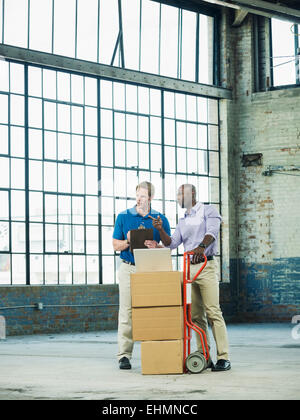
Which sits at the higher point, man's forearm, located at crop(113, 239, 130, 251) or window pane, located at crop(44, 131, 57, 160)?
window pane, located at crop(44, 131, 57, 160)

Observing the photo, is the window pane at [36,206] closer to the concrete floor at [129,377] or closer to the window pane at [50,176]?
the window pane at [50,176]

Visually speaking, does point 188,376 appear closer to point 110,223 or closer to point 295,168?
point 110,223

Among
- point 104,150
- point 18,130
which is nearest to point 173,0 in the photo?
point 104,150

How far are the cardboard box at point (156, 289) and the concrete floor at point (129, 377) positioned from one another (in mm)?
595

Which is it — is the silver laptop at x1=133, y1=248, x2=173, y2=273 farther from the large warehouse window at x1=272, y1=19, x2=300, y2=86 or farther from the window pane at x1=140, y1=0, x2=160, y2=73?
the large warehouse window at x1=272, y1=19, x2=300, y2=86

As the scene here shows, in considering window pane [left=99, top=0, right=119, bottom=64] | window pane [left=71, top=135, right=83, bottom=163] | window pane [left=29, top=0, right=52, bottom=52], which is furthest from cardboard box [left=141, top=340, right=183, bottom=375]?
window pane [left=99, top=0, right=119, bottom=64]

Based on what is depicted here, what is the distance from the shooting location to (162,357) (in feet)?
20.3

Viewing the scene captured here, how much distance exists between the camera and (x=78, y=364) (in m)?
7.16

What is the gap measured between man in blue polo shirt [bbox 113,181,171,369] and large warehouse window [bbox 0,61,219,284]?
616 centimetres

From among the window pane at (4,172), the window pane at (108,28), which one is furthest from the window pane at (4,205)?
the window pane at (108,28)

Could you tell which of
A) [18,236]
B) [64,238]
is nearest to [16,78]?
[18,236]

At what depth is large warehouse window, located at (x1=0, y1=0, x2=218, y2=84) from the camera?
1317 cm

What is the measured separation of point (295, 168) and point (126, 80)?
4.03 m

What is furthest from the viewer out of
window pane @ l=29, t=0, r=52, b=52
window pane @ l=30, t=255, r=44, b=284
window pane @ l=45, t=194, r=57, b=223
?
window pane @ l=45, t=194, r=57, b=223
